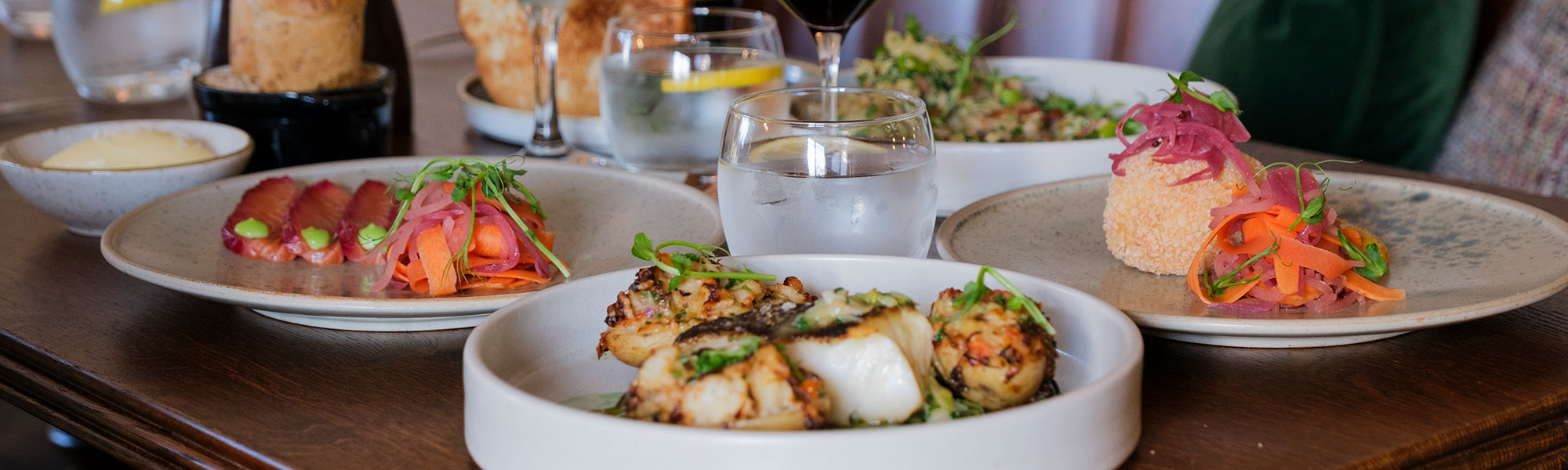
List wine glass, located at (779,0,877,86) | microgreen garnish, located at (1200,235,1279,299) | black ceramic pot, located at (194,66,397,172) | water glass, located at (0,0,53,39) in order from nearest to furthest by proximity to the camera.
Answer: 1. microgreen garnish, located at (1200,235,1279,299)
2. wine glass, located at (779,0,877,86)
3. black ceramic pot, located at (194,66,397,172)
4. water glass, located at (0,0,53,39)

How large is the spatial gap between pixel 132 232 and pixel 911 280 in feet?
2.66

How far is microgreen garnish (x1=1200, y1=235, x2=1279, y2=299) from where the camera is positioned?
971 mm

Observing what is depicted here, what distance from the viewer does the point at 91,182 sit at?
1.31 m

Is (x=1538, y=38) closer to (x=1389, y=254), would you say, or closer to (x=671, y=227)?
(x=1389, y=254)

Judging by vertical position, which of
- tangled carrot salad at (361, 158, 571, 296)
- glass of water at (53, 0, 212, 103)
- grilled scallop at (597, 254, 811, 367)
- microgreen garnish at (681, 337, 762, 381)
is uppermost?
microgreen garnish at (681, 337, 762, 381)

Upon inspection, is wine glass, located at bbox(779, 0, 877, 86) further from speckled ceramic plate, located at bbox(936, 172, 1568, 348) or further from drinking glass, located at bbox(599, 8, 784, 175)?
speckled ceramic plate, located at bbox(936, 172, 1568, 348)

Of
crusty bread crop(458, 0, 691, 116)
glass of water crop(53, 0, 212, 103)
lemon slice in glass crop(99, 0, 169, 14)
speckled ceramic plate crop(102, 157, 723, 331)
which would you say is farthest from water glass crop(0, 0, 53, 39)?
speckled ceramic plate crop(102, 157, 723, 331)

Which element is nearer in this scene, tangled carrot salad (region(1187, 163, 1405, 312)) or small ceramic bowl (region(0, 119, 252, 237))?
tangled carrot salad (region(1187, 163, 1405, 312))

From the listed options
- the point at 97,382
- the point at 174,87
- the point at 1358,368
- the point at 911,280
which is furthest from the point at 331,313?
the point at 174,87

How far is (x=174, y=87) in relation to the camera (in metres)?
2.41

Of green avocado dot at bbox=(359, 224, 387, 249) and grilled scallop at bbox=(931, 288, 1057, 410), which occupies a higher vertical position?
grilled scallop at bbox=(931, 288, 1057, 410)

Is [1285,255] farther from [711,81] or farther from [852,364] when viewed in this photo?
[711,81]

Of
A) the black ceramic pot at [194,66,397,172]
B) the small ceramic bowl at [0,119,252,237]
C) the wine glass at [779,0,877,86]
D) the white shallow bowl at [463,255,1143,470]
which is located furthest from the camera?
the black ceramic pot at [194,66,397,172]

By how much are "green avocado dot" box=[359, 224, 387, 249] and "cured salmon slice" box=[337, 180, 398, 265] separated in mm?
17
